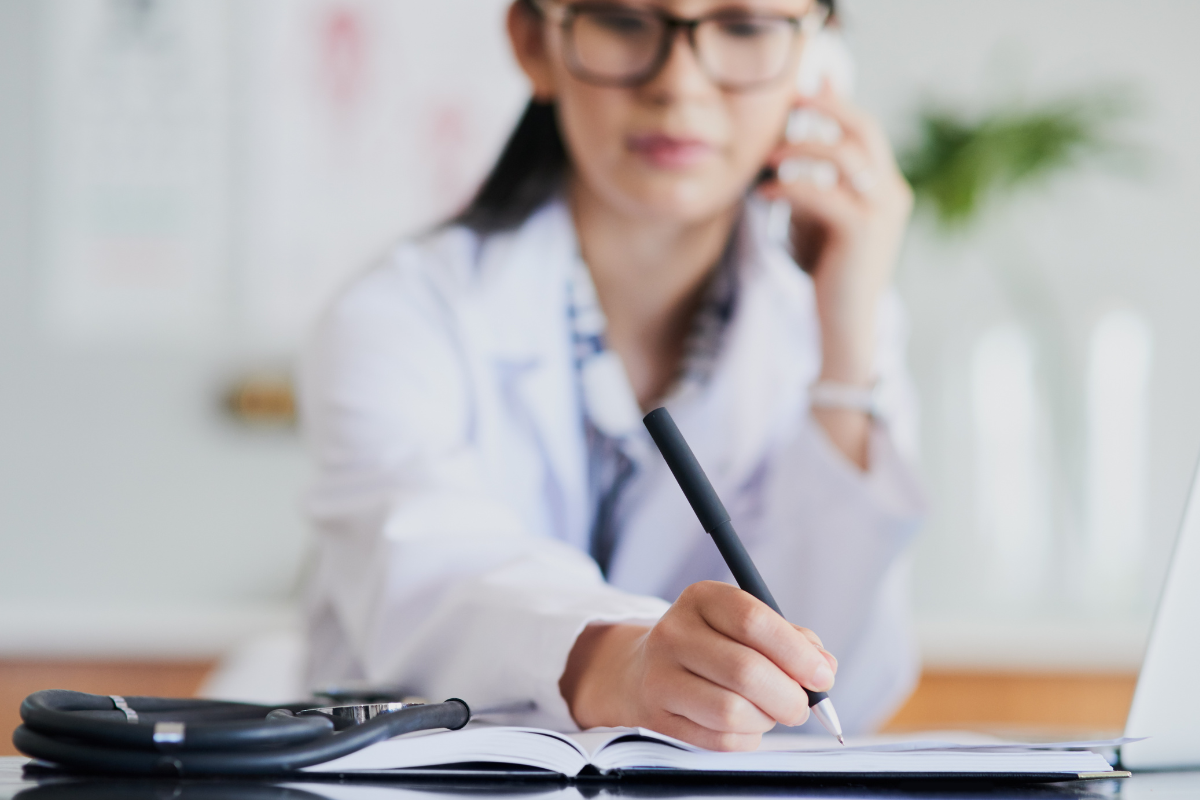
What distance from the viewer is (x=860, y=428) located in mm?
880

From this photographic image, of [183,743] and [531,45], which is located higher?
[531,45]

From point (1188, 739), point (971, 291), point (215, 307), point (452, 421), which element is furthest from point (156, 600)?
point (1188, 739)

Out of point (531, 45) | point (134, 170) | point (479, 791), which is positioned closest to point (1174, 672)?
point (479, 791)

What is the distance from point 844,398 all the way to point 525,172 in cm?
38

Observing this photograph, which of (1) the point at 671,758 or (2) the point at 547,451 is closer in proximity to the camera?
(1) the point at 671,758

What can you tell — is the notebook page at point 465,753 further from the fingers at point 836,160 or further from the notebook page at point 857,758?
the fingers at point 836,160

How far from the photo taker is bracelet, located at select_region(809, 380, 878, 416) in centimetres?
88

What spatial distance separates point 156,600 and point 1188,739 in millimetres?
1685

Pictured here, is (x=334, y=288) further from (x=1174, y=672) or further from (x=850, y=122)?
(x=1174, y=672)

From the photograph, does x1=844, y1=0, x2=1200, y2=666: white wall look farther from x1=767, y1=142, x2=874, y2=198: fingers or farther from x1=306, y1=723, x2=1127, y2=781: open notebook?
x1=306, y1=723, x2=1127, y2=781: open notebook

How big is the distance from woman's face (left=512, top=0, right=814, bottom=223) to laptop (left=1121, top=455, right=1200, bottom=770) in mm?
531

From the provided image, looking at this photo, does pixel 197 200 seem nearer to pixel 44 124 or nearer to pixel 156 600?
pixel 44 124

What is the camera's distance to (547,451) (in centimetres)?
89

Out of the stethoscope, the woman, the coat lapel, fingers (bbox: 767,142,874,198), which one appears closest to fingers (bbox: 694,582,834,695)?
the stethoscope
